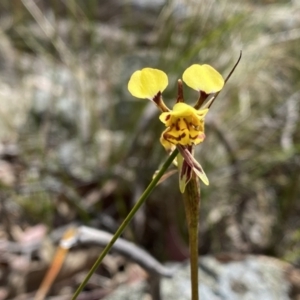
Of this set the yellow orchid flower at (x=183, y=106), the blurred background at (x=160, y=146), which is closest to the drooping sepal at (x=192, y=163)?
the yellow orchid flower at (x=183, y=106)

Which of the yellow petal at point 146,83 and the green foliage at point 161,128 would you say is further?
the green foliage at point 161,128

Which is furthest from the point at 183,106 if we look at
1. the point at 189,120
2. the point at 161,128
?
the point at 161,128

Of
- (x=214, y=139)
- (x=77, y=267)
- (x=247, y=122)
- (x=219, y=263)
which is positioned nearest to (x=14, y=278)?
(x=77, y=267)

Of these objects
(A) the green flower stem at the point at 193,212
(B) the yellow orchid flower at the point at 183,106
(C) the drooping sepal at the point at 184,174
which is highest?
(B) the yellow orchid flower at the point at 183,106

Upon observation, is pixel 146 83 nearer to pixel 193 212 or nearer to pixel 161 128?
pixel 193 212

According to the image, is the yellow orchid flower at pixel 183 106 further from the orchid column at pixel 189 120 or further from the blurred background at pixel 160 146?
the blurred background at pixel 160 146

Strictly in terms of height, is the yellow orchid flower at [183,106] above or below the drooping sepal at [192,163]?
above

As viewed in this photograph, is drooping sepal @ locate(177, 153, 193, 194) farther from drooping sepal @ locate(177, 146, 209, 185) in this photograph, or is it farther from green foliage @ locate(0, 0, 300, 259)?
green foliage @ locate(0, 0, 300, 259)
